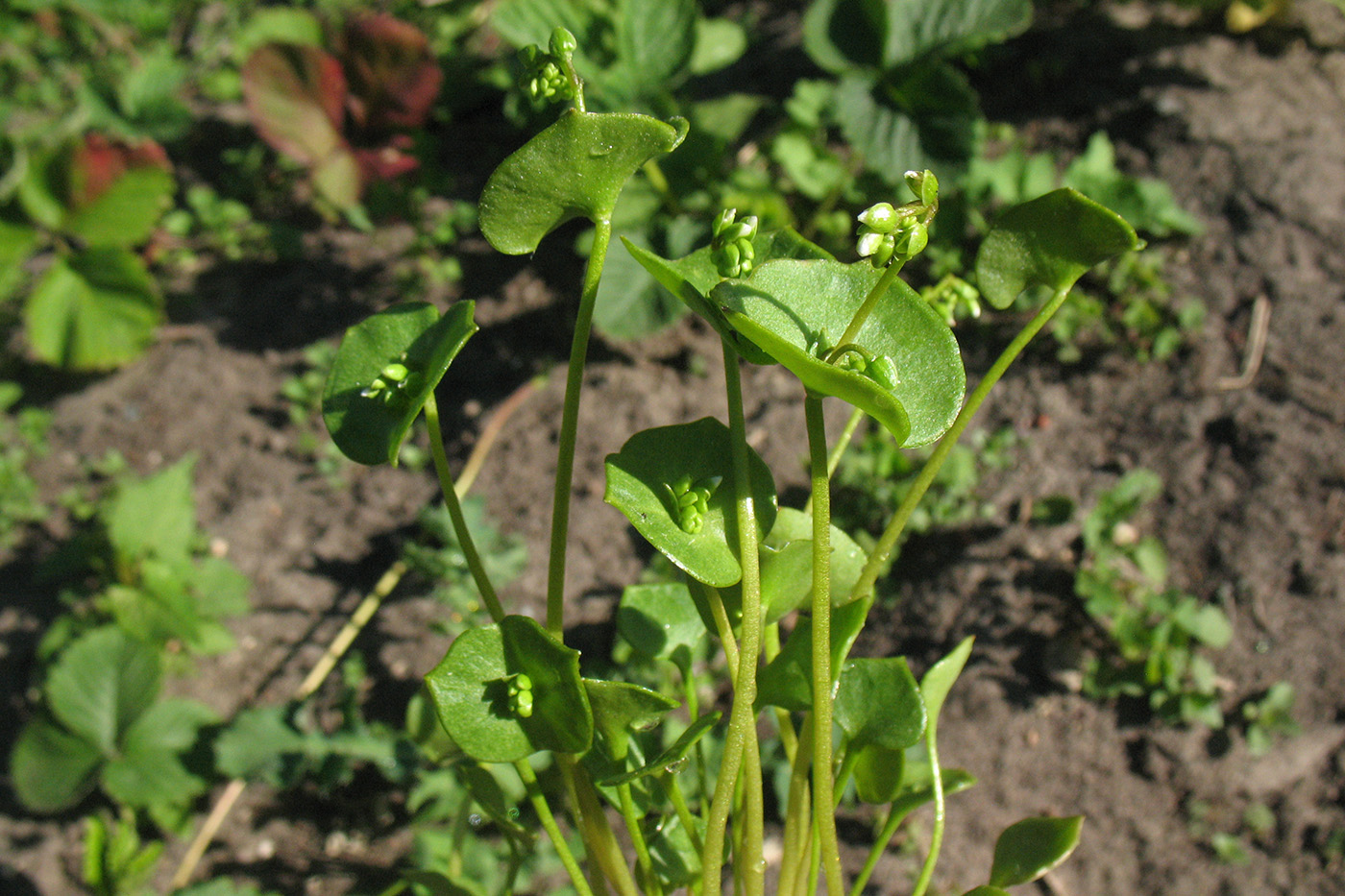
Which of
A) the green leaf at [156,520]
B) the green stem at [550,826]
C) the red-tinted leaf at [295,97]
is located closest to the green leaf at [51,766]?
the green leaf at [156,520]

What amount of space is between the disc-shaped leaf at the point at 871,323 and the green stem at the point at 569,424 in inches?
3.7

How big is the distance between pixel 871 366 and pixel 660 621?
313mm

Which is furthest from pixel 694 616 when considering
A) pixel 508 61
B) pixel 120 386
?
pixel 120 386

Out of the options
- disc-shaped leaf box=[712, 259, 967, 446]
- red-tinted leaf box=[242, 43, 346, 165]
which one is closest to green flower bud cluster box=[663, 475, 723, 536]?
disc-shaped leaf box=[712, 259, 967, 446]

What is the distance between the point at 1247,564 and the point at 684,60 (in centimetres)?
105

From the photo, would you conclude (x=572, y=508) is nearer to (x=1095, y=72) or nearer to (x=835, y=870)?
(x=835, y=870)

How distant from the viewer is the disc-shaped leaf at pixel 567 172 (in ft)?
1.52

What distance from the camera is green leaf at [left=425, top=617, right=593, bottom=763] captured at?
21.0 inches

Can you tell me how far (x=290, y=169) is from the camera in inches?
74.9

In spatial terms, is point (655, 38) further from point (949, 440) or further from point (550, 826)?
point (550, 826)

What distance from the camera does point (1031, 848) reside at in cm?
65

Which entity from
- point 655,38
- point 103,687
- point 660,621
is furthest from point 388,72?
point 660,621

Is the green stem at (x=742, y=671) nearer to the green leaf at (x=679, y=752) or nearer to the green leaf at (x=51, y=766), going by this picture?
the green leaf at (x=679, y=752)

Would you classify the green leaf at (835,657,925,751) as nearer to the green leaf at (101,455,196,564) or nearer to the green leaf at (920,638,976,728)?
the green leaf at (920,638,976,728)
